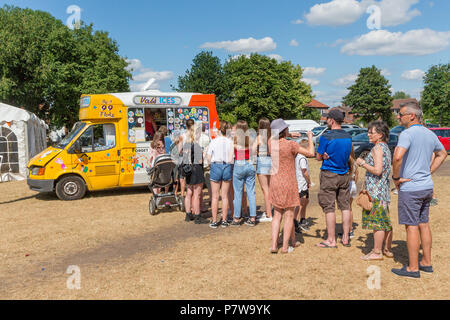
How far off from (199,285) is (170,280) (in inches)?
16.2

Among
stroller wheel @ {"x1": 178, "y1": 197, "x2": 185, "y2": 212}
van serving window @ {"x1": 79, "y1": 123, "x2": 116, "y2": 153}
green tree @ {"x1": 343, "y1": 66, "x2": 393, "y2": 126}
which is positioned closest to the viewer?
stroller wheel @ {"x1": 178, "y1": 197, "x2": 185, "y2": 212}

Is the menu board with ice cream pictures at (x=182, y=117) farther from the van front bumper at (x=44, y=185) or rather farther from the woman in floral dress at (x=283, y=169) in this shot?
the woman in floral dress at (x=283, y=169)

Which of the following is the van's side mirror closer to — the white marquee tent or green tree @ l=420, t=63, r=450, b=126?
the white marquee tent

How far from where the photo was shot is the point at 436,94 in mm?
40625

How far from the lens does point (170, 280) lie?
448cm

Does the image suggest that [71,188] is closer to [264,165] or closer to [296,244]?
[264,165]

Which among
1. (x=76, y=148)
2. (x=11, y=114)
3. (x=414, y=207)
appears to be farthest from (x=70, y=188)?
(x=414, y=207)

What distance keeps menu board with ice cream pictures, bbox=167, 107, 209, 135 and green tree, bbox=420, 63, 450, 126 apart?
3300 centimetres

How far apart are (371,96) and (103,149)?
58.4 metres

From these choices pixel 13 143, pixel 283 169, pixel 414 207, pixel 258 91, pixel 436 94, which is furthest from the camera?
pixel 258 91

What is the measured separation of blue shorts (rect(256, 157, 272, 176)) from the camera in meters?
6.53

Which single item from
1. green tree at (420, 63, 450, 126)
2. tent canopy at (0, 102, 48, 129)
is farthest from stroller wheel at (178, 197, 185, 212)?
green tree at (420, 63, 450, 126)
